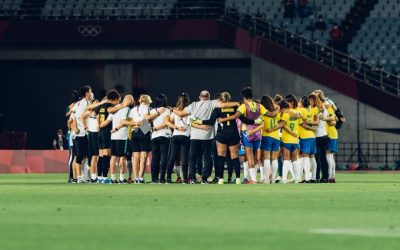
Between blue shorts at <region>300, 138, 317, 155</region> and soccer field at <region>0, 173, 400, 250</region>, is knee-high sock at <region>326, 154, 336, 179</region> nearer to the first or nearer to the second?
blue shorts at <region>300, 138, 317, 155</region>

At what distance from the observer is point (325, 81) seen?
5122 cm

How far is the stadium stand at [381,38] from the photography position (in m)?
52.5

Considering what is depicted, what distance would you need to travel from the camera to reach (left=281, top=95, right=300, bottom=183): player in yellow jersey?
29703 millimetres

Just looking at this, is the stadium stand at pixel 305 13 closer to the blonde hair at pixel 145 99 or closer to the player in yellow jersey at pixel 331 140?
the player in yellow jersey at pixel 331 140

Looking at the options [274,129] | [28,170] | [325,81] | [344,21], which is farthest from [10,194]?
[344,21]

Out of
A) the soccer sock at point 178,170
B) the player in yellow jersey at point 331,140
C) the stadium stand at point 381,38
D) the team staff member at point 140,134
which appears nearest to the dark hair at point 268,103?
the player in yellow jersey at point 331,140

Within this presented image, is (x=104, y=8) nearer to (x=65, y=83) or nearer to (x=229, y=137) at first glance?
(x=65, y=83)

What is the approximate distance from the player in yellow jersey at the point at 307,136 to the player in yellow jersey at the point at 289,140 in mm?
147

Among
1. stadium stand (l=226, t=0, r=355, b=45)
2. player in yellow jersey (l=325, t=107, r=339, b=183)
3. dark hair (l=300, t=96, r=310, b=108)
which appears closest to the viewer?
player in yellow jersey (l=325, t=107, r=339, b=183)

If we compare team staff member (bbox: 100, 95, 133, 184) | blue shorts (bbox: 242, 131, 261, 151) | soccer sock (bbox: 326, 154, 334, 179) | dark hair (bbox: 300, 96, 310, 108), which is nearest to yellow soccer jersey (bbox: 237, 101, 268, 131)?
blue shorts (bbox: 242, 131, 261, 151)

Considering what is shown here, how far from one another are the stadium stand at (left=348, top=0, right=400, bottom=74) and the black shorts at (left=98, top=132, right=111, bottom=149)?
2384cm

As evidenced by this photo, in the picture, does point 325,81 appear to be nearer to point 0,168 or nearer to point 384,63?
point 384,63

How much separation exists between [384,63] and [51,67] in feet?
48.1

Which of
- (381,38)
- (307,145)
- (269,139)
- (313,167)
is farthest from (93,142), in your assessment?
(381,38)
